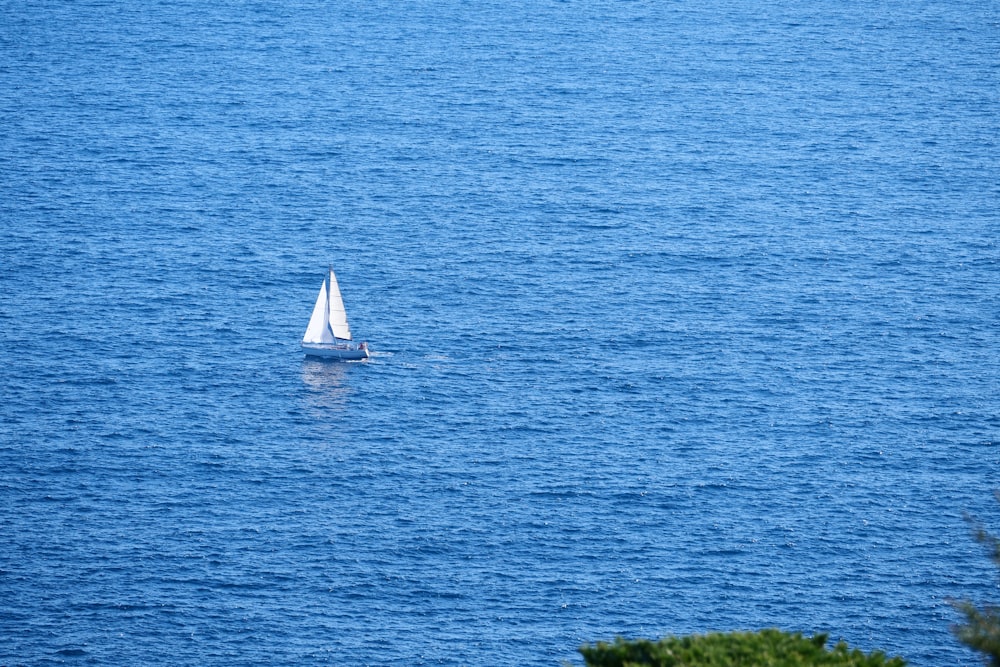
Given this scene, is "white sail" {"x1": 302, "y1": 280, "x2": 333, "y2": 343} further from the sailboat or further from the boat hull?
the boat hull

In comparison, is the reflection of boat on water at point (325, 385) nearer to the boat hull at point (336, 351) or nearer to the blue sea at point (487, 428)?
the blue sea at point (487, 428)

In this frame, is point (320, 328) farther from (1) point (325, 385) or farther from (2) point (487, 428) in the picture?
(2) point (487, 428)

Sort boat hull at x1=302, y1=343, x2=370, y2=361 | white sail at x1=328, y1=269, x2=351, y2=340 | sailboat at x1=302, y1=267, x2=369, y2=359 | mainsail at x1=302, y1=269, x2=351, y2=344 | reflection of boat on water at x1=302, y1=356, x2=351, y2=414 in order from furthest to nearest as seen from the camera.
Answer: white sail at x1=328, y1=269, x2=351, y2=340, mainsail at x1=302, y1=269, x2=351, y2=344, sailboat at x1=302, y1=267, x2=369, y2=359, boat hull at x1=302, y1=343, x2=370, y2=361, reflection of boat on water at x1=302, y1=356, x2=351, y2=414

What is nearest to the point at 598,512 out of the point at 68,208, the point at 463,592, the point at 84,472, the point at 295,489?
the point at 463,592

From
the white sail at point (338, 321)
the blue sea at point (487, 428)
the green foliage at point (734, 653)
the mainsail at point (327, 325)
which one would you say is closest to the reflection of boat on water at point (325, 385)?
the blue sea at point (487, 428)

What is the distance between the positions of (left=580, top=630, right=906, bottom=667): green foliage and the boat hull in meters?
105

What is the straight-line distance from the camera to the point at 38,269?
17200 centimetres

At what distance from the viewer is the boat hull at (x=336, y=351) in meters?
149

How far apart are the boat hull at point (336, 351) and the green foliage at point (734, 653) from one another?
343 ft

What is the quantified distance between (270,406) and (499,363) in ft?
82.6

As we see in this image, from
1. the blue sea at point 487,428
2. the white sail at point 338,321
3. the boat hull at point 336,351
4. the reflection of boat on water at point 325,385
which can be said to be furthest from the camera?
the white sail at point 338,321

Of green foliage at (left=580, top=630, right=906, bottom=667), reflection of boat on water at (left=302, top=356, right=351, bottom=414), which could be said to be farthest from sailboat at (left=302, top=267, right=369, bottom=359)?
green foliage at (left=580, top=630, right=906, bottom=667)

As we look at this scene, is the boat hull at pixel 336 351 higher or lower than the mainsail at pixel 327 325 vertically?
lower

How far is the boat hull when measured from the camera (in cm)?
14938
